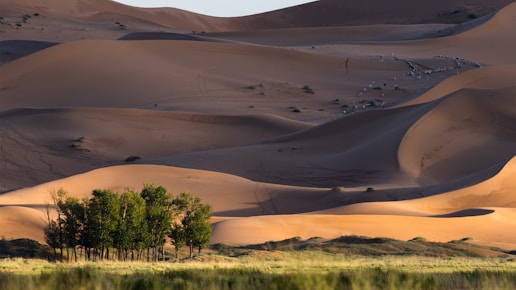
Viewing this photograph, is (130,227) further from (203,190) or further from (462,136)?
(462,136)

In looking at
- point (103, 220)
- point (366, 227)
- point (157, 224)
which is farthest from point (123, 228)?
point (366, 227)

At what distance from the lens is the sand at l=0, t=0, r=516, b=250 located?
4547cm

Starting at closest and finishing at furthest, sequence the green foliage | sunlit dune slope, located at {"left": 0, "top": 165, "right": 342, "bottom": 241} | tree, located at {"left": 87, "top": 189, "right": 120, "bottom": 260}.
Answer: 1. the green foliage
2. tree, located at {"left": 87, "top": 189, "right": 120, "bottom": 260}
3. sunlit dune slope, located at {"left": 0, "top": 165, "right": 342, "bottom": 241}

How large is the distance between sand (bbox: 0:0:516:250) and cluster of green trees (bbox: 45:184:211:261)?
396 centimetres

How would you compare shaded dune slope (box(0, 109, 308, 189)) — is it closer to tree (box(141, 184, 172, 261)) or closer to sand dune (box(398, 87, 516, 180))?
sand dune (box(398, 87, 516, 180))

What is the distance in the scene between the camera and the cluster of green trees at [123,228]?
32.9 meters

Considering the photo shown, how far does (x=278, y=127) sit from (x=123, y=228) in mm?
37284

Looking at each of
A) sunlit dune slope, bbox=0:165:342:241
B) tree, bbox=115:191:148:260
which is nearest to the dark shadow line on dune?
sunlit dune slope, bbox=0:165:342:241

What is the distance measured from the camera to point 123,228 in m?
32.8

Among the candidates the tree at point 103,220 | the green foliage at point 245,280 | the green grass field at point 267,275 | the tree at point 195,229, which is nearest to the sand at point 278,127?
the tree at point 195,229

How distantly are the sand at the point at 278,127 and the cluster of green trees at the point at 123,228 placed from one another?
13.0 feet

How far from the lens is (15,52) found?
9519cm

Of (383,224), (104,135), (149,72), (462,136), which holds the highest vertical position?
(149,72)

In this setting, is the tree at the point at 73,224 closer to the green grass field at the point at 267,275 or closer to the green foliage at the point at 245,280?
the green grass field at the point at 267,275
